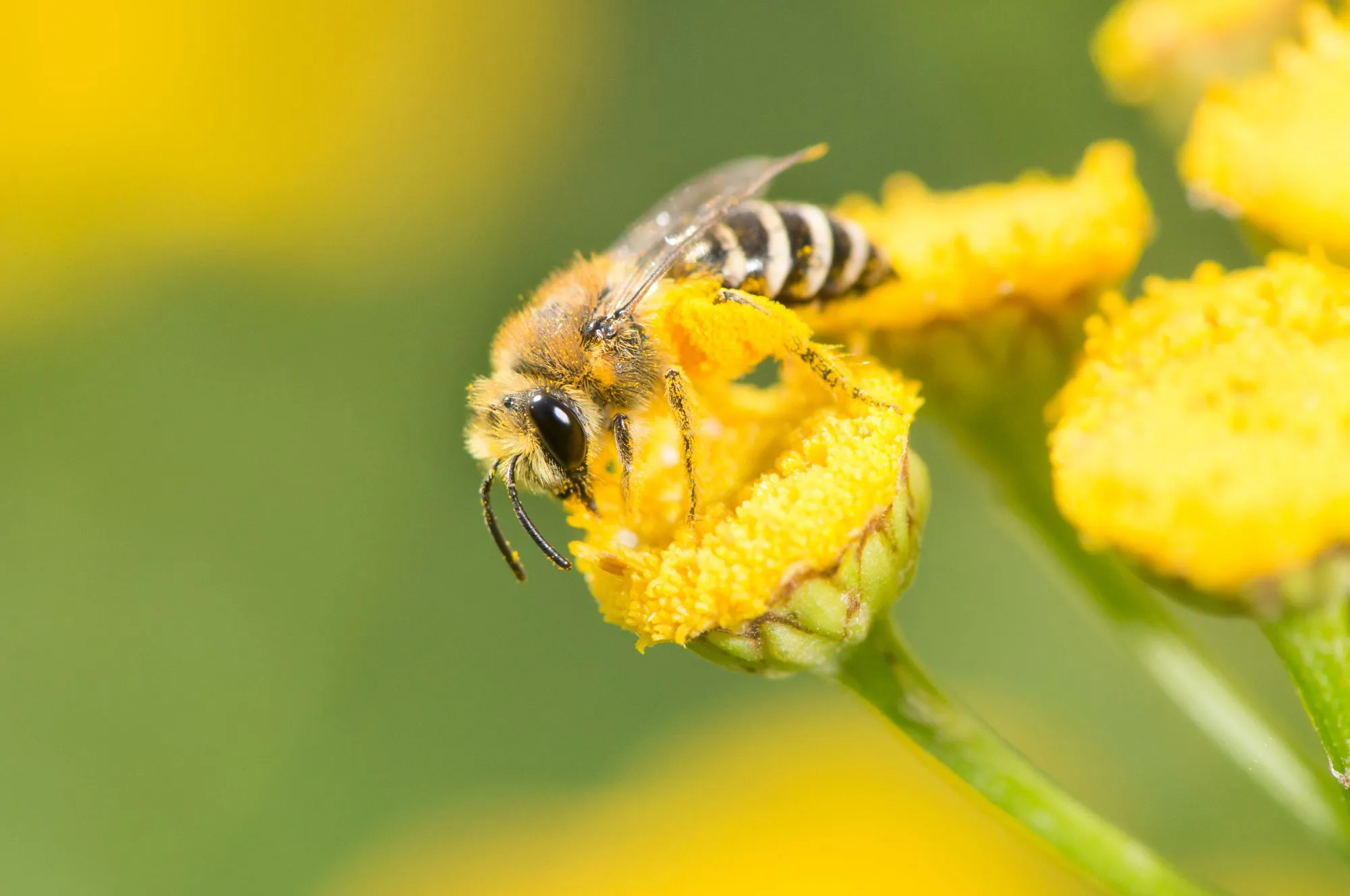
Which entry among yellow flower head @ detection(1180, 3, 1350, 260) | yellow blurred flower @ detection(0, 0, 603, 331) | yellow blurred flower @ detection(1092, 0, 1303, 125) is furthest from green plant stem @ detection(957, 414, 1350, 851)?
yellow blurred flower @ detection(0, 0, 603, 331)

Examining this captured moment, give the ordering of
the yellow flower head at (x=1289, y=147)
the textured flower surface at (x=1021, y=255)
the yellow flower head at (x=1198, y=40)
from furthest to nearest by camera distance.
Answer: the yellow flower head at (x=1198, y=40), the textured flower surface at (x=1021, y=255), the yellow flower head at (x=1289, y=147)

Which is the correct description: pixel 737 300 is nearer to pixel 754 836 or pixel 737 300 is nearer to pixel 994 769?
pixel 994 769

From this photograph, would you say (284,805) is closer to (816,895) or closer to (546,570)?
(546,570)

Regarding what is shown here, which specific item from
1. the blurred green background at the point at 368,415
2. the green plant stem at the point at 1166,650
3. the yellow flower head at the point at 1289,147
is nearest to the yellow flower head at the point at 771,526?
the green plant stem at the point at 1166,650

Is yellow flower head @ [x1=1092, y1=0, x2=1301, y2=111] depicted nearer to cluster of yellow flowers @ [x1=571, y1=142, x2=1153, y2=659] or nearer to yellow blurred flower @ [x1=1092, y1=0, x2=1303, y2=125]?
yellow blurred flower @ [x1=1092, y1=0, x2=1303, y2=125]

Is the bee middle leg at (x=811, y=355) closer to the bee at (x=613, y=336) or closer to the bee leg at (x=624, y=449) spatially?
the bee at (x=613, y=336)
